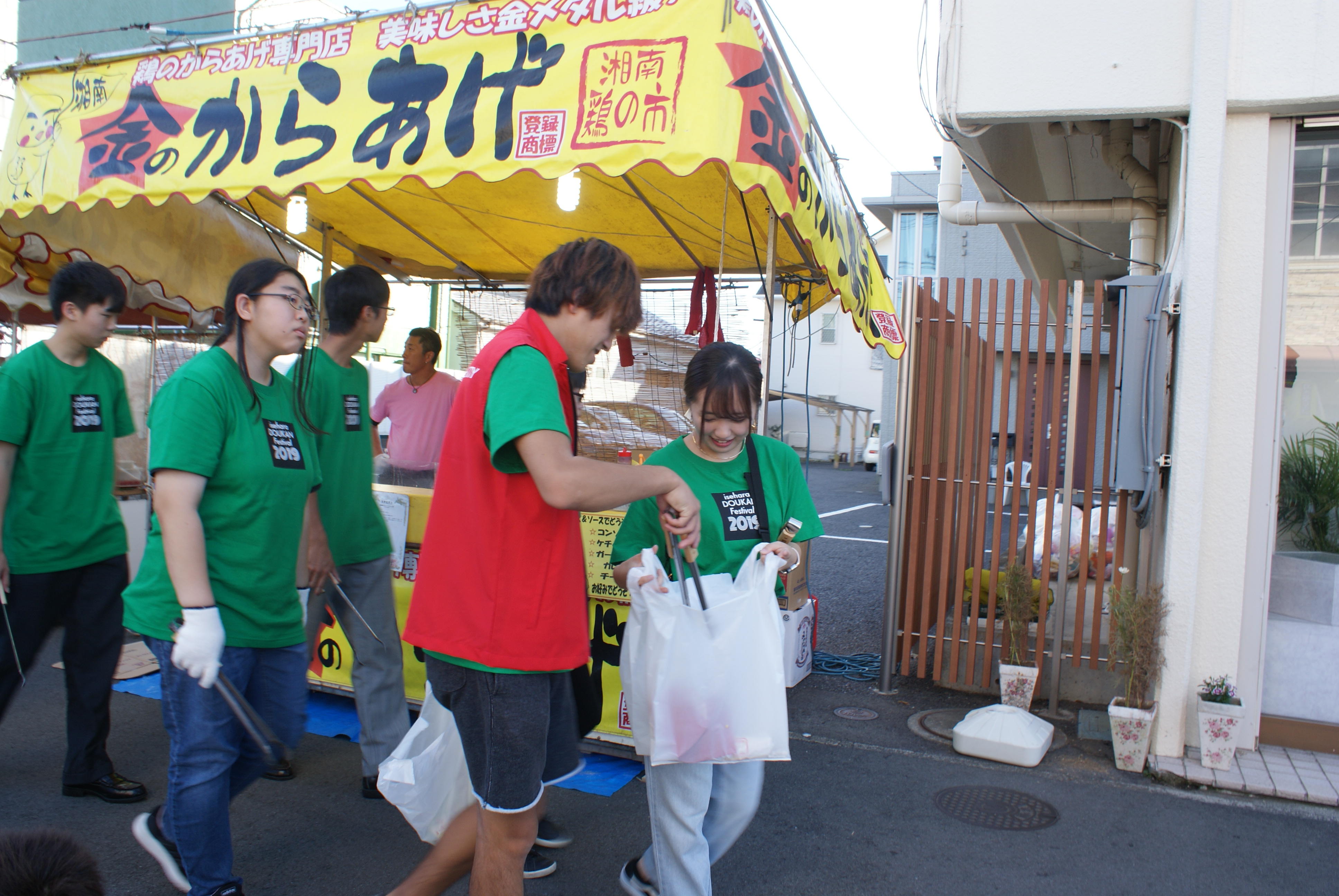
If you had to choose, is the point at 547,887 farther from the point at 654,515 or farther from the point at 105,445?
the point at 105,445

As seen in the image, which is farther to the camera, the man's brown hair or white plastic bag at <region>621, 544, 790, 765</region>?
white plastic bag at <region>621, 544, 790, 765</region>

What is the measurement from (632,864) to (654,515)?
1025mm

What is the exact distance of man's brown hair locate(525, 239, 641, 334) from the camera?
1.88 m

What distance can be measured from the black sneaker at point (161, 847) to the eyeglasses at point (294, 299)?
145cm

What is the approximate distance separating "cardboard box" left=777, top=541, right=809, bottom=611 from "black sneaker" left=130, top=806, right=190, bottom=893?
112 inches

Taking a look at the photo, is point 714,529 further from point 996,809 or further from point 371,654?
point 996,809

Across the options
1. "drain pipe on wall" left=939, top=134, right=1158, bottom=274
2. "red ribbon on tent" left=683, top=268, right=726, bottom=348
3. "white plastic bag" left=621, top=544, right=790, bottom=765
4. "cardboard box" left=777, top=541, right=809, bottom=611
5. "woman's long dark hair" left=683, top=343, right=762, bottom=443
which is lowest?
"cardboard box" left=777, top=541, right=809, bottom=611

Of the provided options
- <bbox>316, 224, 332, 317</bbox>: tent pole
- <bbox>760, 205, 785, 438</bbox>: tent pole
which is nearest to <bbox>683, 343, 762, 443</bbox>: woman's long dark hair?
<bbox>760, 205, 785, 438</bbox>: tent pole

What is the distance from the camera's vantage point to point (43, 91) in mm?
4133

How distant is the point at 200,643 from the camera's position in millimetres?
2031

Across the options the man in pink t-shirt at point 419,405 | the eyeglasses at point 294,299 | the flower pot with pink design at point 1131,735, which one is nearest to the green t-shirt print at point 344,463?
the eyeglasses at point 294,299

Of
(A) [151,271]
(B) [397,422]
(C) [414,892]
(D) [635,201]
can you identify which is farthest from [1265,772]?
(A) [151,271]

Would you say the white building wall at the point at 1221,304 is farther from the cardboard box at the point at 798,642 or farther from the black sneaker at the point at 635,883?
the black sneaker at the point at 635,883

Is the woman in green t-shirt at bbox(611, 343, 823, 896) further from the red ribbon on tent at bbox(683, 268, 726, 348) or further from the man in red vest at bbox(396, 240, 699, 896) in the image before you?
the red ribbon on tent at bbox(683, 268, 726, 348)
